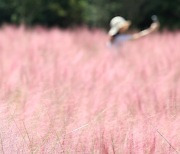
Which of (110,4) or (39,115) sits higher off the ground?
(110,4)

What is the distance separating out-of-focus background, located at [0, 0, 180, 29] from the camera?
15023 mm

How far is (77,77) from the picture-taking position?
13.7ft

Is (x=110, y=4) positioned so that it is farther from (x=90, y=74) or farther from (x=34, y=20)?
(x=90, y=74)

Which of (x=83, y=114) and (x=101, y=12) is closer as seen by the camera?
(x=83, y=114)

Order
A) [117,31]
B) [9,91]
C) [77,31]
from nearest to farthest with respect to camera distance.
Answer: [9,91], [117,31], [77,31]

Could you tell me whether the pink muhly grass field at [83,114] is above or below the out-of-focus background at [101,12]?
below

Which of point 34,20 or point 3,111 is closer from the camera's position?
point 3,111

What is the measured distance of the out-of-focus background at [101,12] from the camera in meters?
15.0

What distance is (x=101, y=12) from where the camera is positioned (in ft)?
49.6

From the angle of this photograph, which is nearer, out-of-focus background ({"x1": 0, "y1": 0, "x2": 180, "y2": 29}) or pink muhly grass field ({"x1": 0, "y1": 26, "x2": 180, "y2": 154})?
pink muhly grass field ({"x1": 0, "y1": 26, "x2": 180, "y2": 154})

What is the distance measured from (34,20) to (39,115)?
1264cm

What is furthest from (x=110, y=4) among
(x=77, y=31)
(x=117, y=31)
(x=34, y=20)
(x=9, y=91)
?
(x=9, y=91)

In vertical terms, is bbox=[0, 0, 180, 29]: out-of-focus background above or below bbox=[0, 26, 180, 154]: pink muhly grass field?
above

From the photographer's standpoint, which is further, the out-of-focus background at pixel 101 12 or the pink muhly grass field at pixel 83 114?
the out-of-focus background at pixel 101 12
